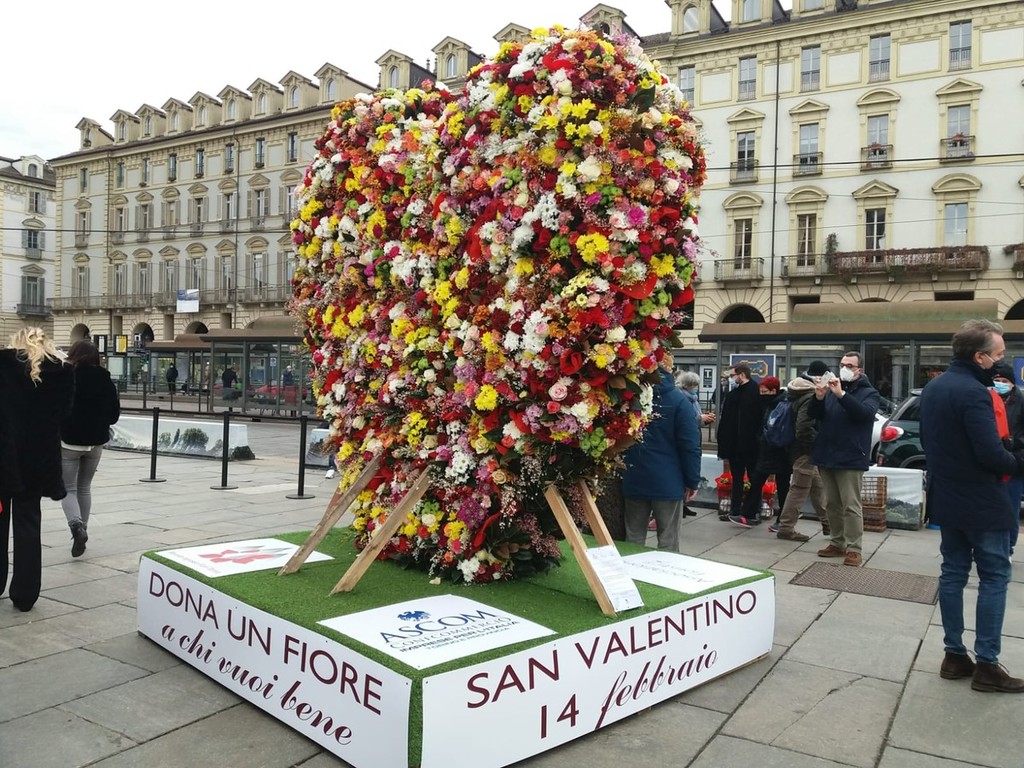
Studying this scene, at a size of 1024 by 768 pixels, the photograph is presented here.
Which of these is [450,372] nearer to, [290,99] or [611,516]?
[611,516]

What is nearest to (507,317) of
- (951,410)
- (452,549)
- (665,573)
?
(452,549)

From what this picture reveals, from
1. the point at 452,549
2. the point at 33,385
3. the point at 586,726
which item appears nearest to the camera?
the point at 586,726

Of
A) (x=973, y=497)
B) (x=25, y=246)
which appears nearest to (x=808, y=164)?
(x=973, y=497)

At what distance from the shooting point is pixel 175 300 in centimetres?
5144

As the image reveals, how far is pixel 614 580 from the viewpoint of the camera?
13.7ft

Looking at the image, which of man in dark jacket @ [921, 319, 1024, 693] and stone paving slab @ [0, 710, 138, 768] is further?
man in dark jacket @ [921, 319, 1024, 693]

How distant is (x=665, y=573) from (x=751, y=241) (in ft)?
108

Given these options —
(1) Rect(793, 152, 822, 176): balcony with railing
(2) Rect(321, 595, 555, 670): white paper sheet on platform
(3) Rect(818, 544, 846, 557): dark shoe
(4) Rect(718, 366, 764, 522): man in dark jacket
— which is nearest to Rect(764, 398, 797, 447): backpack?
(4) Rect(718, 366, 764, 522): man in dark jacket

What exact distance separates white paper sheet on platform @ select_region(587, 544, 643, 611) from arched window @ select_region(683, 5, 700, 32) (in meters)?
37.3

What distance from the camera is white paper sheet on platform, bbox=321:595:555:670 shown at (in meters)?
3.48

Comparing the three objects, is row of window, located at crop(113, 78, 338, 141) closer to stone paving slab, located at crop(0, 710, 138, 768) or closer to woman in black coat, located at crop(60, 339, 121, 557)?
woman in black coat, located at crop(60, 339, 121, 557)

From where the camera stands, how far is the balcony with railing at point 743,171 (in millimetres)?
35312

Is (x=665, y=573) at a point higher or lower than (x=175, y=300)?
lower

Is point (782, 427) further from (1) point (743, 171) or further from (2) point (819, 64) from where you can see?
(2) point (819, 64)
